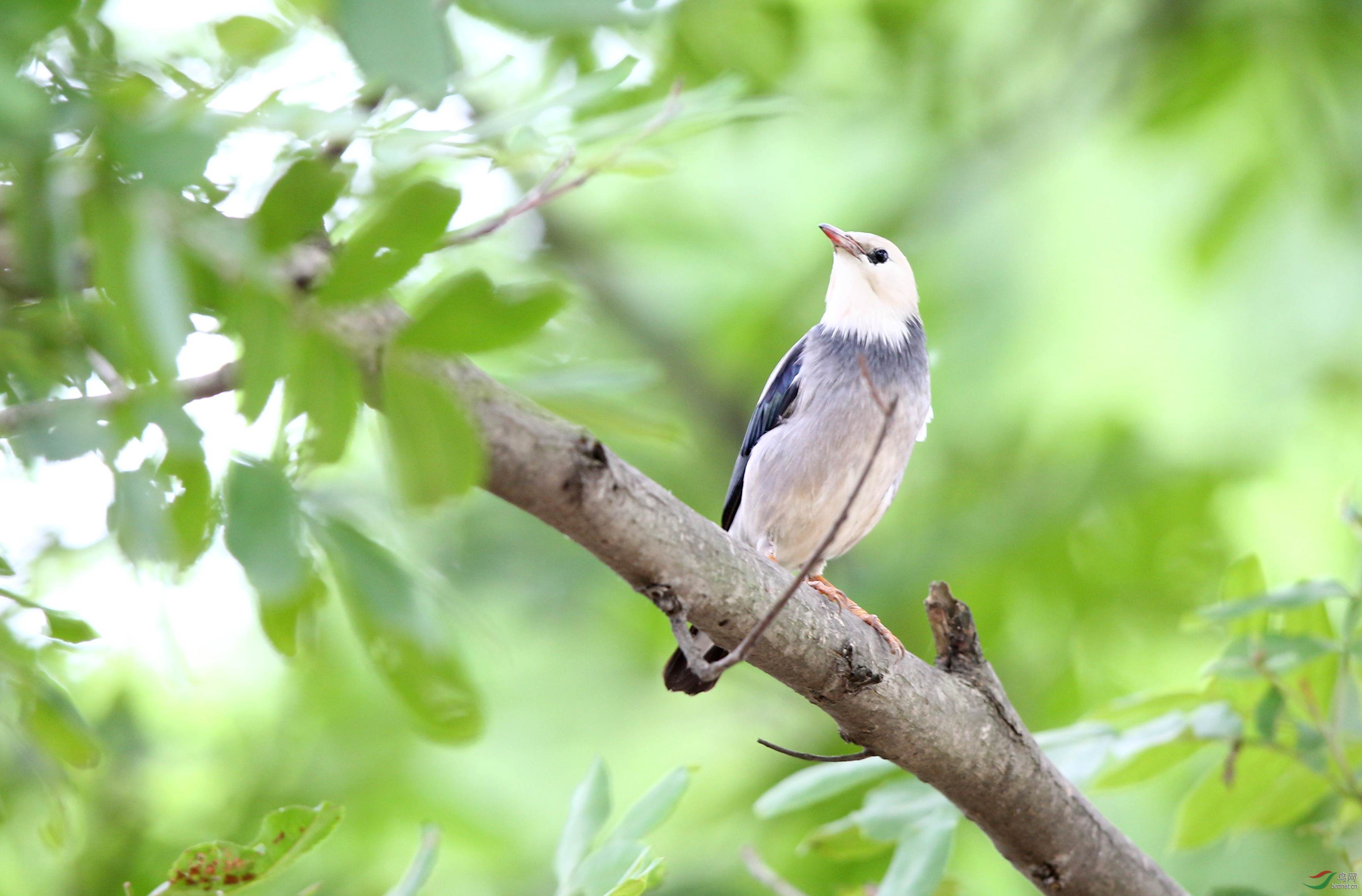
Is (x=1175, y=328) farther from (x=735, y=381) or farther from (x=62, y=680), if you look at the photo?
(x=62, y=680)

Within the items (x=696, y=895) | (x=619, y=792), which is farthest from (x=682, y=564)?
(x=619, y=792)

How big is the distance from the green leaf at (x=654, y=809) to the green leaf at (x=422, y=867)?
360mm

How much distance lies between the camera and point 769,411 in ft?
13.5

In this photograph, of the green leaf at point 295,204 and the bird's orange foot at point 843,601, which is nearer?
the green leaf at point 295,204

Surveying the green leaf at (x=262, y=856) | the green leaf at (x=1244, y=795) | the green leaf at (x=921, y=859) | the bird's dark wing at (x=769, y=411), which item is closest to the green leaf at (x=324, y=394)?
the green leaf at (x=262, y=856)

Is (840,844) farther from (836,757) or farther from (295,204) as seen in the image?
(295,204)

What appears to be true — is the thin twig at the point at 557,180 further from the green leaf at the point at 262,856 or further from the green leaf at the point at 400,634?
the green leaf at the point at 262,856

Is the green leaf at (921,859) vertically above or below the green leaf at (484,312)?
below

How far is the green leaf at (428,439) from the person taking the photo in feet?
3.93

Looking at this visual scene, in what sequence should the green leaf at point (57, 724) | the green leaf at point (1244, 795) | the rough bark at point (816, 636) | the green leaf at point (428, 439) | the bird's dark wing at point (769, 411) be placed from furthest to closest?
the bird's dark wing at point (769, 411) < the green leaf at point (1244, 795) < the green leaf at point (57, 724) < the rough bark at point (816, 636) < the green leaf at point (428, 439)

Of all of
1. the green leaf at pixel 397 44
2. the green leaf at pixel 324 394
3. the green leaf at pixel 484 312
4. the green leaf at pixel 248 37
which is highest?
the green leaf at pixel 397 44

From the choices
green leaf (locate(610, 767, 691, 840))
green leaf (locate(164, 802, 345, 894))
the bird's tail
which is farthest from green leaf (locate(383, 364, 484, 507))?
the bird's tail

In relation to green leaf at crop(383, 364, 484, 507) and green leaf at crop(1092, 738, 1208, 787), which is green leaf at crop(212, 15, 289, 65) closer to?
green leaf at crop(383, 364, 484, 507)

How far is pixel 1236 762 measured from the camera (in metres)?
2.92
